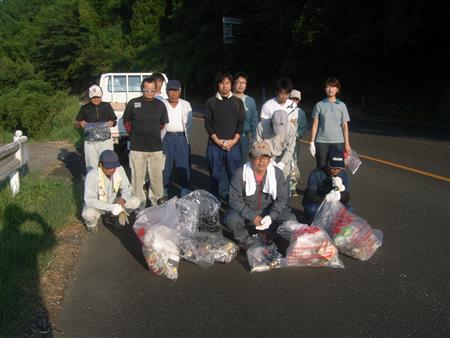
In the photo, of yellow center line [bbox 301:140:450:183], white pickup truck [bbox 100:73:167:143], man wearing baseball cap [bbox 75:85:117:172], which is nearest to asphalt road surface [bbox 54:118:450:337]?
man wearing baseball cap [bbox 75:85:117:172]

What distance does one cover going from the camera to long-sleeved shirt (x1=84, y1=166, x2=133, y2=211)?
5.93 m

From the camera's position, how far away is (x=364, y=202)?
7.44 metres

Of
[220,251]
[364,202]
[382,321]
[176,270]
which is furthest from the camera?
[364,202]

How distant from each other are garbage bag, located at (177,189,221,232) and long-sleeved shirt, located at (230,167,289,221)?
1.06 ft

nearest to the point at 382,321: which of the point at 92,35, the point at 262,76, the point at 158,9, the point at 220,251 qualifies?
the point at 220,251

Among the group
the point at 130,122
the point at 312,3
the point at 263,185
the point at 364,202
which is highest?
the point at 312,3

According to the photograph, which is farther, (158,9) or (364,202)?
(158,9)

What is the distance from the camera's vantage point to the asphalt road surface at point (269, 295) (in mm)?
3738

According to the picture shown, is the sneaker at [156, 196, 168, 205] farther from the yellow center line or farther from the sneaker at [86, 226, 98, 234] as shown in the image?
the yellow center line

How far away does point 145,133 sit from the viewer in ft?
22.2

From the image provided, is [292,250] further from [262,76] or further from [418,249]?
[262,76]

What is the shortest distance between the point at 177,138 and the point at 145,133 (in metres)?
0.70

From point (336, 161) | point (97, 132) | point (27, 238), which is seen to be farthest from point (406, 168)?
point (27, 238)

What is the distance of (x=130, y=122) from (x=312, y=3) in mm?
24004
